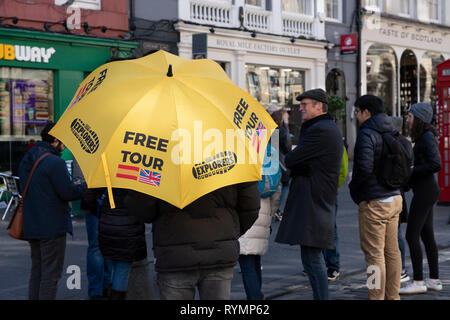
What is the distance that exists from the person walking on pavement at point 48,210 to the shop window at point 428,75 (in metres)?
24.1

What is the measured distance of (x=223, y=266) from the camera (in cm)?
400

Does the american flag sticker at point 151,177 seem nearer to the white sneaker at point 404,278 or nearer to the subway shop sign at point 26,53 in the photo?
the white sneaker at point 404,278

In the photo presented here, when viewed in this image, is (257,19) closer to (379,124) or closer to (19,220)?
(379,124)

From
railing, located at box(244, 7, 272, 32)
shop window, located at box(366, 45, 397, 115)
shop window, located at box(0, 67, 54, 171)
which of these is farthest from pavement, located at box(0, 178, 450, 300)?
shop window, located at box(366, 45, 397, 115)

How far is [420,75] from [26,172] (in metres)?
24.3

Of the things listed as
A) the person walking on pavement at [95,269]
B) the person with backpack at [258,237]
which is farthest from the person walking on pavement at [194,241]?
the person walking on pavement at [95,269]

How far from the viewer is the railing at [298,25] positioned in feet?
70.3

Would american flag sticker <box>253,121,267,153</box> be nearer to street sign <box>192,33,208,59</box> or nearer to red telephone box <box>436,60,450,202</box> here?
street sign <box>192,33,208,59</box>

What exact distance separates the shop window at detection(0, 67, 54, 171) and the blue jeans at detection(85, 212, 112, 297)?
355 inches

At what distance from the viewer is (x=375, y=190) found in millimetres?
5957

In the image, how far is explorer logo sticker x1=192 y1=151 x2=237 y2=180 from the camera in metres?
3.70

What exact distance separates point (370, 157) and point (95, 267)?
275cm
